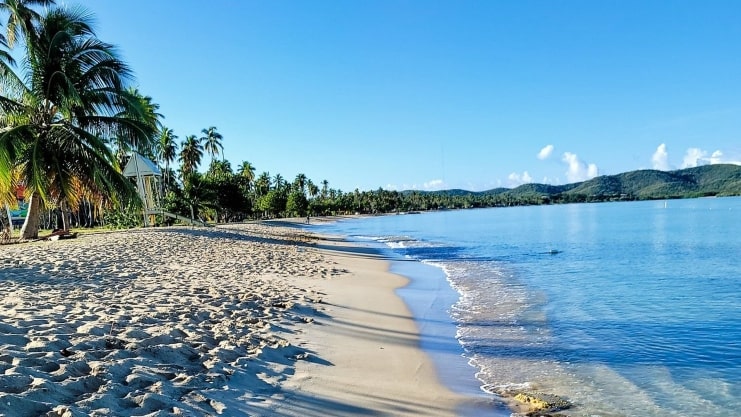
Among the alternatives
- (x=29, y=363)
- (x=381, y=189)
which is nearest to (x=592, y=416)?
(x=29, y=363)

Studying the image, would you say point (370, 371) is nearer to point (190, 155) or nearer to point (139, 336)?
point (139, 336)

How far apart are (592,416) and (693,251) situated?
24.3 meters

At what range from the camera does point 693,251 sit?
2434cm

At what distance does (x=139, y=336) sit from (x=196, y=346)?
651 mm

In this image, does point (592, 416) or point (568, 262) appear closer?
point (592, 416)

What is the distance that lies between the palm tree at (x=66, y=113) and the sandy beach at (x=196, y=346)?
610cm

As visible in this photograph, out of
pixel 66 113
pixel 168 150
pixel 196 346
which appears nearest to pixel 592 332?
pixel 196 346

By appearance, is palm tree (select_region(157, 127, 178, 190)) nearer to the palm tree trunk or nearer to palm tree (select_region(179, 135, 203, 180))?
palm tree (select_region(179, 135, 203, 180))

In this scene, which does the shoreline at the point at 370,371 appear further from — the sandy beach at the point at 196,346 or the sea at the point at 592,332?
the sea at the point at 592,332

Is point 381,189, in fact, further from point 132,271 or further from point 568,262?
point 132,271

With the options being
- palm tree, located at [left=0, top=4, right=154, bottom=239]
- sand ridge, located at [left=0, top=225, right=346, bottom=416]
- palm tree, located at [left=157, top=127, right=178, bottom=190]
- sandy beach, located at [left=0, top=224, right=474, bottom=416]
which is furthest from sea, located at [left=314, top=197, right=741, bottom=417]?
palm tree, located at [left=157, top=127, right=178, bottom=190]

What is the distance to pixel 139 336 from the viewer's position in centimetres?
535

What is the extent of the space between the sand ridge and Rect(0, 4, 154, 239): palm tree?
220 inches

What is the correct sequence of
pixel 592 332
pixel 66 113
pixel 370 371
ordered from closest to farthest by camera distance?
pixel 370 371 → pixel 592 332 → pixel 66 113
